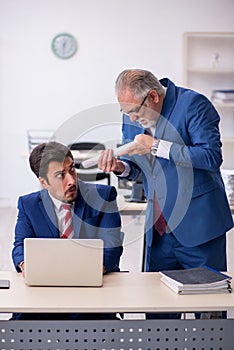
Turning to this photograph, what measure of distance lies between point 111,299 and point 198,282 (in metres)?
0.31

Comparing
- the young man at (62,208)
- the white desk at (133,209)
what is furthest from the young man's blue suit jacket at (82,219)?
the white desk at (133,209)

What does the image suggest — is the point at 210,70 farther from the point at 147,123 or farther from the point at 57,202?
the point at 57,202

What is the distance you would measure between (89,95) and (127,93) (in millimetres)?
5400

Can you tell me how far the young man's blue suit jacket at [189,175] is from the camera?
8.40ft

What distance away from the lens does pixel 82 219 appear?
8.46ft

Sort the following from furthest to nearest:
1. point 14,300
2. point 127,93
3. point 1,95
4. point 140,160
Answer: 1. point 1,95
2. point 140,160
3. point 127,93
4. point 14,300

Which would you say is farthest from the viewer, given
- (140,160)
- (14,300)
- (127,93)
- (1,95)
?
(1,95)

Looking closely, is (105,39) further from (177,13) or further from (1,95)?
(1,95)

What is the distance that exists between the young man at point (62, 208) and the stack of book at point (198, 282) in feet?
1.02

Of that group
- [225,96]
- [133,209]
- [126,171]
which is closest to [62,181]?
[126,171]

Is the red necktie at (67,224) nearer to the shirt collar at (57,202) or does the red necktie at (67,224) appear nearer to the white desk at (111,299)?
the shirt collar at (57,202)

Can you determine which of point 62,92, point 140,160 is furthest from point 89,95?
point 140,160

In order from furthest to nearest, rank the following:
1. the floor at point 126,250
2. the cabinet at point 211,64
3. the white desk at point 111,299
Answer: the cabinet at point 211,64 → the floor at point 126,250 → the white desk at point 111,299

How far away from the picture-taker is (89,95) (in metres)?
7.88
